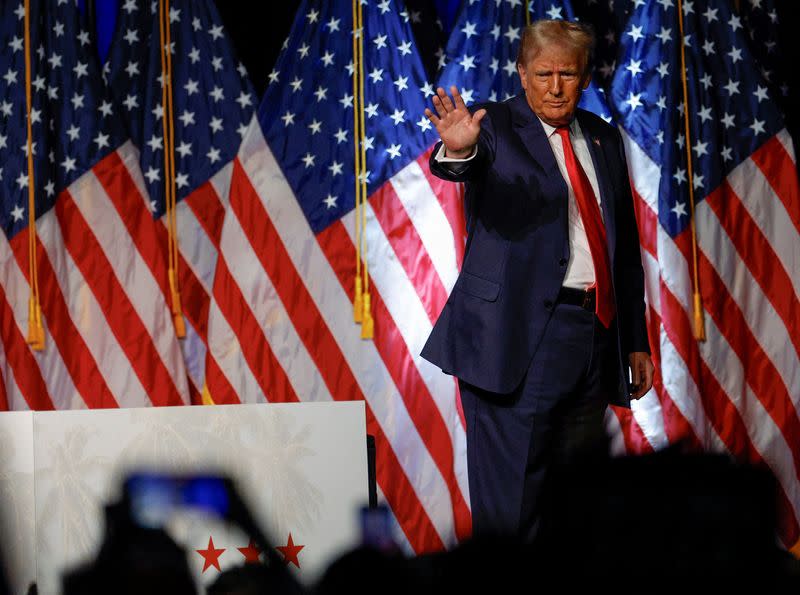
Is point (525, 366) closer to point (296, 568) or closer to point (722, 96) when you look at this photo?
point (296, 568)

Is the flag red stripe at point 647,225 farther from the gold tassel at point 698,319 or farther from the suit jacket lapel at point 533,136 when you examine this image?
the suit jacket lapel at point 533,136

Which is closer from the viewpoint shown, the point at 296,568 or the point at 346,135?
the point at 296,568

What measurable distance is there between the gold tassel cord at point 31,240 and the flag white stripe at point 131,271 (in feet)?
0.48

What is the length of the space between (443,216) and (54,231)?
1386 mm

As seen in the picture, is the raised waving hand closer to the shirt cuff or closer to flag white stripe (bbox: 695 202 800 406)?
the shirt cuff

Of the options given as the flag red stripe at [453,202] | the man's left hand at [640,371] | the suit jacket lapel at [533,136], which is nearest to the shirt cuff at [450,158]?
the suit jacket lapel at [533,136]

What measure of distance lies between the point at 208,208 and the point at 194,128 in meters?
0.29

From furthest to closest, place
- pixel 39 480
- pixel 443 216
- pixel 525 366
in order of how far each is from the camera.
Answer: pixel 443 216 → pixel 525 366 → pixel 39 480

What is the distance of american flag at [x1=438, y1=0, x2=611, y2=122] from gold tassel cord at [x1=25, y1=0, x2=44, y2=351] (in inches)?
57.7

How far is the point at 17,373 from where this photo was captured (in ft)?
12.4

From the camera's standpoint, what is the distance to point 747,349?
3.78 meters

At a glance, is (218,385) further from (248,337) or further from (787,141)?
(787,141)

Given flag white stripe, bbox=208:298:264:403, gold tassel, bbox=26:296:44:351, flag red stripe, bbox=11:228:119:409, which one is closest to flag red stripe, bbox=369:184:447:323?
flag white stripe, bbox=208:298:264:403

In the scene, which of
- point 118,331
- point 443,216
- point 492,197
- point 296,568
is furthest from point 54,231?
point 296,568
